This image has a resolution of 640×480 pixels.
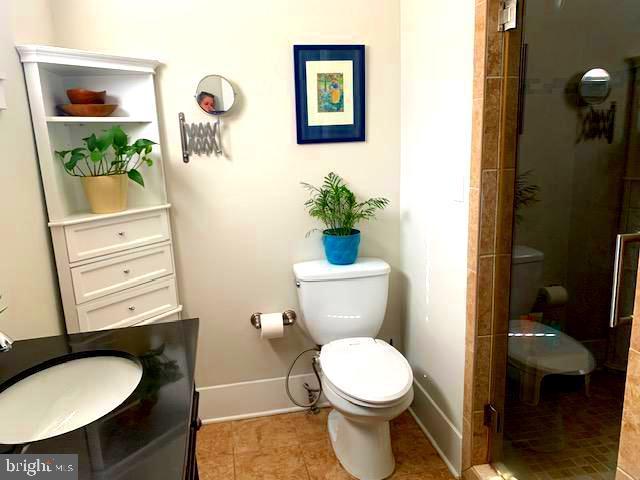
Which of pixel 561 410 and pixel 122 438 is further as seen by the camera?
pixel 561 410

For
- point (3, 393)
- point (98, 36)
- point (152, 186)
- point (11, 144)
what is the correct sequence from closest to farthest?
point (3, 393)
point (11, 144)
point (98, 36)
point (152, 186)

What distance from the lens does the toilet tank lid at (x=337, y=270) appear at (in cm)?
208

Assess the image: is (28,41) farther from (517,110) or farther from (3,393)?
(517,110)

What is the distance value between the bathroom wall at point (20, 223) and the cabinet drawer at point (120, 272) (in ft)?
0.34

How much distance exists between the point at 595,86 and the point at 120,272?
72.4 inches

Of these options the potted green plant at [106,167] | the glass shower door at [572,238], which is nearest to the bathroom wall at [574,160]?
the glass shower door at [572,238]

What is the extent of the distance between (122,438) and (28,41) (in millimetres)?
1539

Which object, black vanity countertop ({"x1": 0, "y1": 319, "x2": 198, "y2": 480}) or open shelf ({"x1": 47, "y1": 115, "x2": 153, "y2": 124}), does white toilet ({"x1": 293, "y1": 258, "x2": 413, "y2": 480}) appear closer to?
black vanity countertop ({"x1": 0, "y1": 319, "x2": 198, "y2": 480})

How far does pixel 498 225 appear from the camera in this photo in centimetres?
160

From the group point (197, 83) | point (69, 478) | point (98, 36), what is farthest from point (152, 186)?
A: point (69, 478)

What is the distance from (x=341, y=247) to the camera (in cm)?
212

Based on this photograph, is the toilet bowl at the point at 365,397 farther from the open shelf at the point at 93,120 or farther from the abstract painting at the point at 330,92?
the open shelf at the point at 93,120

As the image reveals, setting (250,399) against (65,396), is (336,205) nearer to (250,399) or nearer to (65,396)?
(250,399)

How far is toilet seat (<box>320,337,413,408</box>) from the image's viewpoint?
5.55 feet
